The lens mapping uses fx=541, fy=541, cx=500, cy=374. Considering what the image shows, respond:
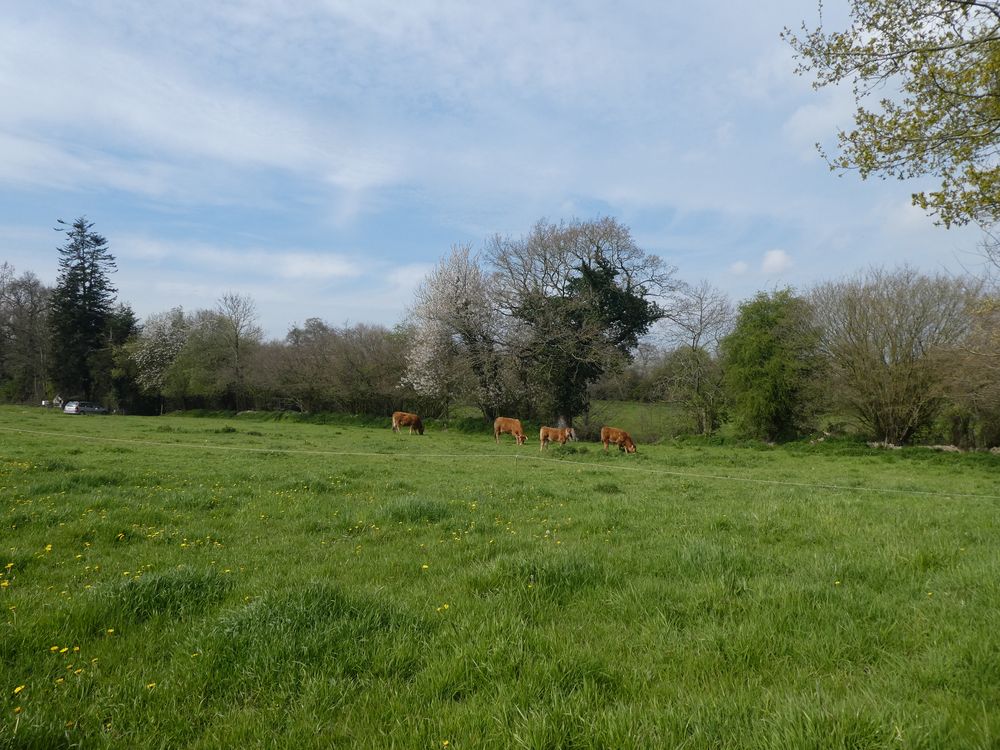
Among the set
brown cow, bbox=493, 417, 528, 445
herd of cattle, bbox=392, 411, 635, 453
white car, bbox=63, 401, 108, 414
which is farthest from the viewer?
white car, bbox=63, 401, 108, 414

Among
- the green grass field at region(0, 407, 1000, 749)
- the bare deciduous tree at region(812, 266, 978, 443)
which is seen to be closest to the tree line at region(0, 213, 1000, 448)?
the bare deciduous tree at region(812, 266, 978, 443)

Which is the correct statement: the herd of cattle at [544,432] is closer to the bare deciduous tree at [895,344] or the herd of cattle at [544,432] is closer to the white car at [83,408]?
the bare deciduous tree at [895,344]

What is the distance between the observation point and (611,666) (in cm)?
326

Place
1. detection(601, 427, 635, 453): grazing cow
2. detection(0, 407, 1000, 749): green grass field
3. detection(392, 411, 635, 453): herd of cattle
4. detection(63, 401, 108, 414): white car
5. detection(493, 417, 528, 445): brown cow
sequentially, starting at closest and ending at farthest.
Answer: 1. detection(0, 407, 1000, 749): green grass field
2. detection(601, 427, 635, 453): grazing cow
3. detection(392, 411, 635, 453): herd of cattle
4. detection(493, 417, 528, 445): brown cow
5. detection(63, 401, 108, 414): white car

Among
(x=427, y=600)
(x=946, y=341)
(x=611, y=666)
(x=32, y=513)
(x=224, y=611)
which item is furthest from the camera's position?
(x=946, y=341)

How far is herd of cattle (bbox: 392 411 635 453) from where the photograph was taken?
2383 cm

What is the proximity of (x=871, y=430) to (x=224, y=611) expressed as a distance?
29.8 metres

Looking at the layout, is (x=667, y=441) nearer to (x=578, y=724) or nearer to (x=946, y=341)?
(x=946, y=341)

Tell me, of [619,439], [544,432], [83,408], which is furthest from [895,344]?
[83,408]

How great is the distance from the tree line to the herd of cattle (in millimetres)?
4248

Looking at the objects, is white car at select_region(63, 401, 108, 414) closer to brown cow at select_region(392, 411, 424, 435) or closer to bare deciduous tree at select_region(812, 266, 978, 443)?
brown cow at select_region(392, 411, 424, 435)

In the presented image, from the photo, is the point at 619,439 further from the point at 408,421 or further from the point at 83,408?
the point at 83,408

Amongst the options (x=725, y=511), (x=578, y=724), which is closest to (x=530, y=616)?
(x=578, y=724)

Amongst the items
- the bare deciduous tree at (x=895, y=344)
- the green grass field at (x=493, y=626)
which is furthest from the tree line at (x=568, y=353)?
the green grass field at (x=493, y=626)
